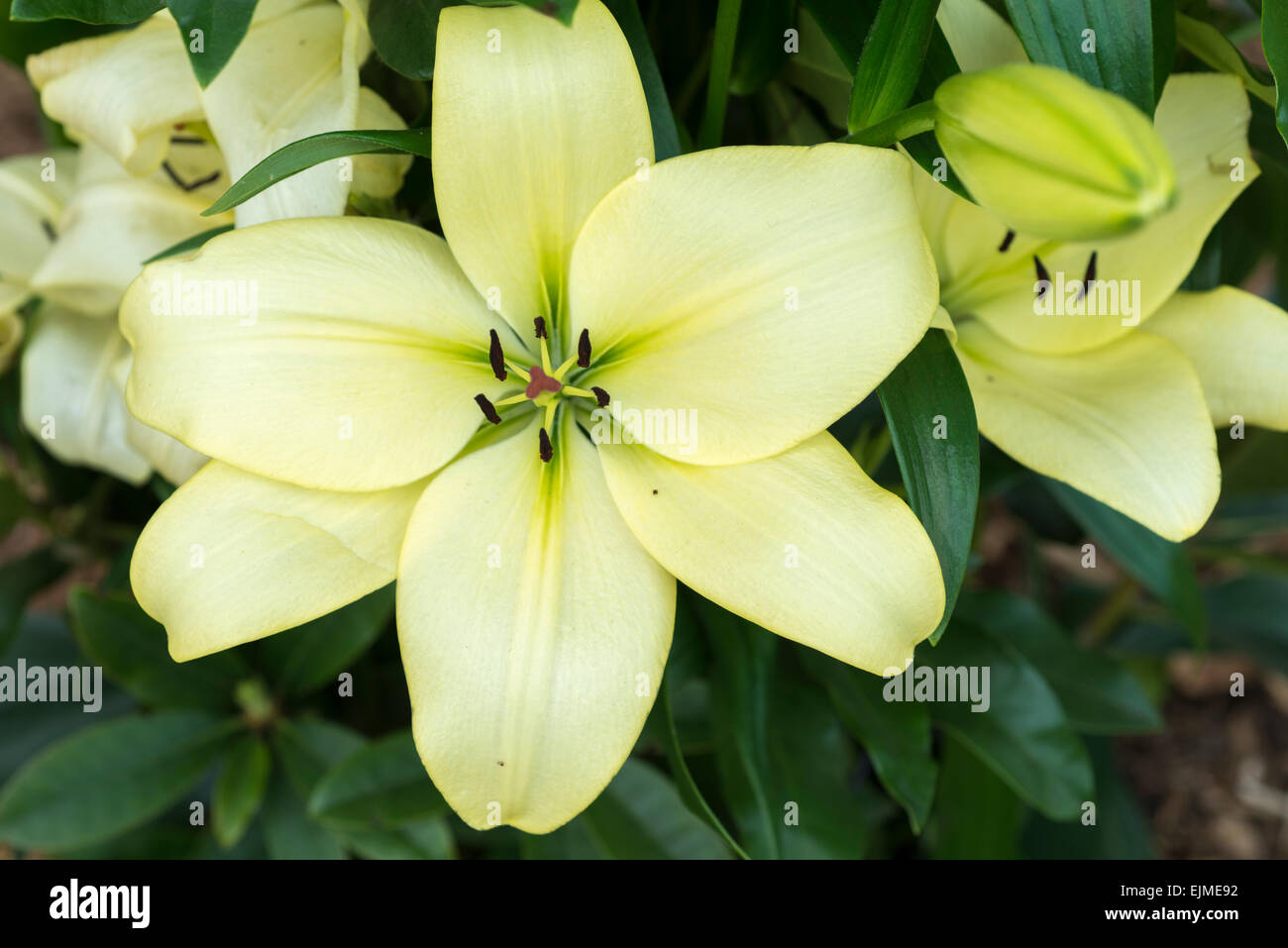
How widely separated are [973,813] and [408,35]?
0.88 meters

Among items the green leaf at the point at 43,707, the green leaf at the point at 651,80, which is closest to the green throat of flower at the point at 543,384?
the green leaf at the point at 651,80

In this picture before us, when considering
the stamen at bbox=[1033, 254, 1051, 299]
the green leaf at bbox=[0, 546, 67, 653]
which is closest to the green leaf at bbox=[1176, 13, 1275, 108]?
the stamen at bbox=[1033, 254, 1051, 299]

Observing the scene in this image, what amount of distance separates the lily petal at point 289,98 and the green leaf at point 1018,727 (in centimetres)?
56

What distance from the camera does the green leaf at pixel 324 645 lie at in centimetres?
87

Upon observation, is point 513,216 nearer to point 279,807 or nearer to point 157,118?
point 157,118

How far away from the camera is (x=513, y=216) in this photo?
1.58 feet

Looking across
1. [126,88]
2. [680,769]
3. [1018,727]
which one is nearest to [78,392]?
[126,88]

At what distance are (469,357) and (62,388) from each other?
38cm

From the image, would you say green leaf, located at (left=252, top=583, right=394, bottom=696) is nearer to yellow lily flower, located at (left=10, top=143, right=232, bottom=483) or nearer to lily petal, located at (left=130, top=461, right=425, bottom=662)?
yellow lily flower, located at (left=10, top=143, right=232, bottom=483)

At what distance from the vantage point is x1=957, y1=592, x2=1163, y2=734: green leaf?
92 centimetres

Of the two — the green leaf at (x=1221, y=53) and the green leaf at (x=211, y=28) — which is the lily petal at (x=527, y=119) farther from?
the green leaf at (x=1221, y=53)

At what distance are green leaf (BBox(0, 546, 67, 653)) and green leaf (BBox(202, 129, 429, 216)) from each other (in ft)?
2.10
